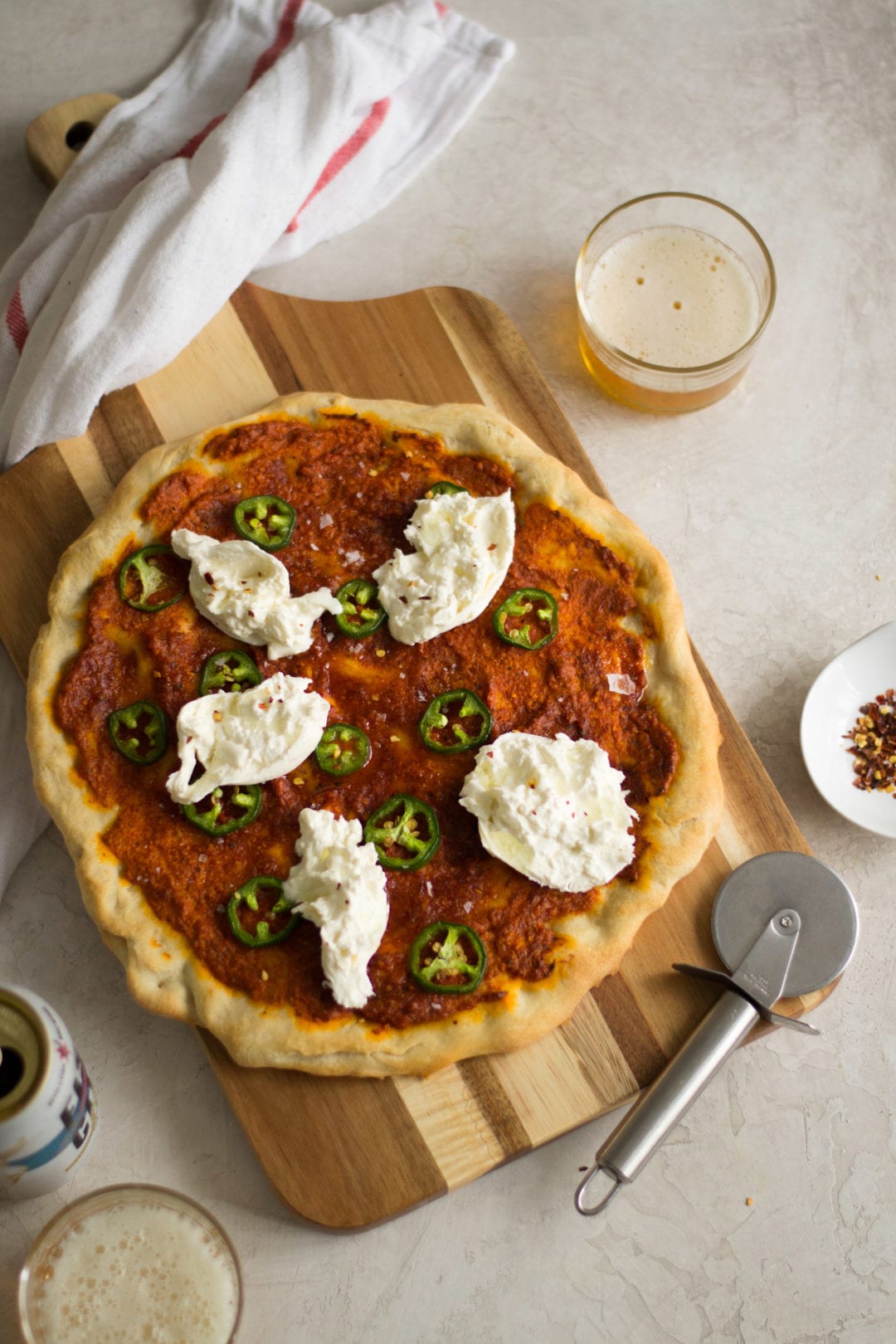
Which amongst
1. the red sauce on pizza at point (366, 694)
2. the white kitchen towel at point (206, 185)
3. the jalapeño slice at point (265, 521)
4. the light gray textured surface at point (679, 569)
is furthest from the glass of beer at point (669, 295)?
the jalapeño slice at point (265, 521)

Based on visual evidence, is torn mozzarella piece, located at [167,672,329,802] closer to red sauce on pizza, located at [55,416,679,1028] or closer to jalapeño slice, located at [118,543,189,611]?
red sauce on pizza, located at [55,416,679,1028]

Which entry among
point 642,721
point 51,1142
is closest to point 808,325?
point 642,721

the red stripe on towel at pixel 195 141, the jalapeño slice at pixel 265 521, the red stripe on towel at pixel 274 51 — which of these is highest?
the red stripe on towel at pixel 274 51

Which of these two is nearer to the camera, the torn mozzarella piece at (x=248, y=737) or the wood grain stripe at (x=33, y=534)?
the torn mozzarella piece at (x=248, y=737)

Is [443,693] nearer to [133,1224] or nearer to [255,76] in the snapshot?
[133,1224]

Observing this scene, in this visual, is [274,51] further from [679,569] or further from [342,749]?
[342,749]

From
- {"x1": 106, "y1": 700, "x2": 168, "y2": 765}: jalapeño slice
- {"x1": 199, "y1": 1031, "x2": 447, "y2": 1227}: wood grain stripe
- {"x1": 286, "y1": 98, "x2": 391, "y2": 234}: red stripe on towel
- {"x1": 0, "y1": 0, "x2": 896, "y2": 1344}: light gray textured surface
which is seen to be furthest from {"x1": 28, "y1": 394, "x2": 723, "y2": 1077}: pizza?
{"x1": 286, "y1": 98, "x2": 391, "y2": 234}: red stripe on towel

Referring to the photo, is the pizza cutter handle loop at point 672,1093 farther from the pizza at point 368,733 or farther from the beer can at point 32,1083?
the beer can at point 32,1083
